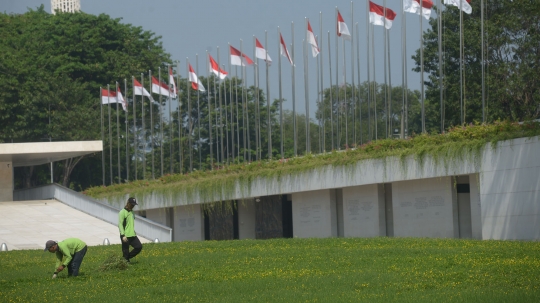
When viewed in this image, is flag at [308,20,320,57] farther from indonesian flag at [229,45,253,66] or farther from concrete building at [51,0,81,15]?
concrete building at [51,0,81,15]

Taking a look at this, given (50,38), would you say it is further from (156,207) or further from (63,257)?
(63,257)

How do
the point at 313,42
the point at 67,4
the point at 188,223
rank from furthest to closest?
the point at 67,4, the point at 188,223, the point at 313,42

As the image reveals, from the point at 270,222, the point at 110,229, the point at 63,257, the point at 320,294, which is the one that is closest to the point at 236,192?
the point at 270,222

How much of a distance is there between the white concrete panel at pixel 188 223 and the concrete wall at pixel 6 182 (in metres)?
9.48

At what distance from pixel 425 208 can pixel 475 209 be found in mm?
1976

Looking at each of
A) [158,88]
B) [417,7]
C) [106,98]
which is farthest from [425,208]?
[106,98]

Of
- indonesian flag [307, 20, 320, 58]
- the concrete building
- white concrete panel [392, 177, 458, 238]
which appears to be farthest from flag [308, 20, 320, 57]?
the concrete building

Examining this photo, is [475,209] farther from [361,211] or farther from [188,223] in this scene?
[188,223]

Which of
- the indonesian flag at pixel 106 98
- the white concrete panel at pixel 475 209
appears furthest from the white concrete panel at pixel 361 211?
the indonesian flag at pixel 106 98

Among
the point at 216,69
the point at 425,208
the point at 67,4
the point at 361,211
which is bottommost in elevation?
the point at 361,211

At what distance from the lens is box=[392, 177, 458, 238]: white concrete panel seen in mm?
25797

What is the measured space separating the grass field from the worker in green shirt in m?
0.26

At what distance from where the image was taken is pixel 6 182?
142 feet

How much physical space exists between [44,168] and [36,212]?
802 inches
